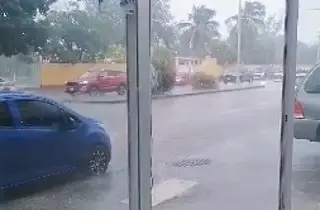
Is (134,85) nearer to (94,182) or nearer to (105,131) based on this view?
(105,131)

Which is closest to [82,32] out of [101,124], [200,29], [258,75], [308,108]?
[101,124]

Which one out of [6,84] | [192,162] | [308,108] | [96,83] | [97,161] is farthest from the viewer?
[308,108]

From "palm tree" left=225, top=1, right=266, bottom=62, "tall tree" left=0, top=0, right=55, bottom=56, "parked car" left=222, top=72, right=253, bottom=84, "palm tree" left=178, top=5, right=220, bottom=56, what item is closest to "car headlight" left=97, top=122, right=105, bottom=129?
"tall tree" left=0, top=0, right=55, bottom=56

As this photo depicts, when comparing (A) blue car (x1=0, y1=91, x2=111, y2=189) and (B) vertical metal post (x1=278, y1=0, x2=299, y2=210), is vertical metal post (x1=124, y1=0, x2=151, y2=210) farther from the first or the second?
(B) vertical metal post (x1=278, y1=0, x2=299, y2=210)

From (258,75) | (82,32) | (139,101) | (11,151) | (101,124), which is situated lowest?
(11,151)

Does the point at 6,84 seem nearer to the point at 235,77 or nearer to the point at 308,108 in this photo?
the point at 235,77

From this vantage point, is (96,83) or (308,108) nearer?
(96,83)

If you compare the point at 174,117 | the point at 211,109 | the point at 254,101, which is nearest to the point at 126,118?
the point at 174,117
